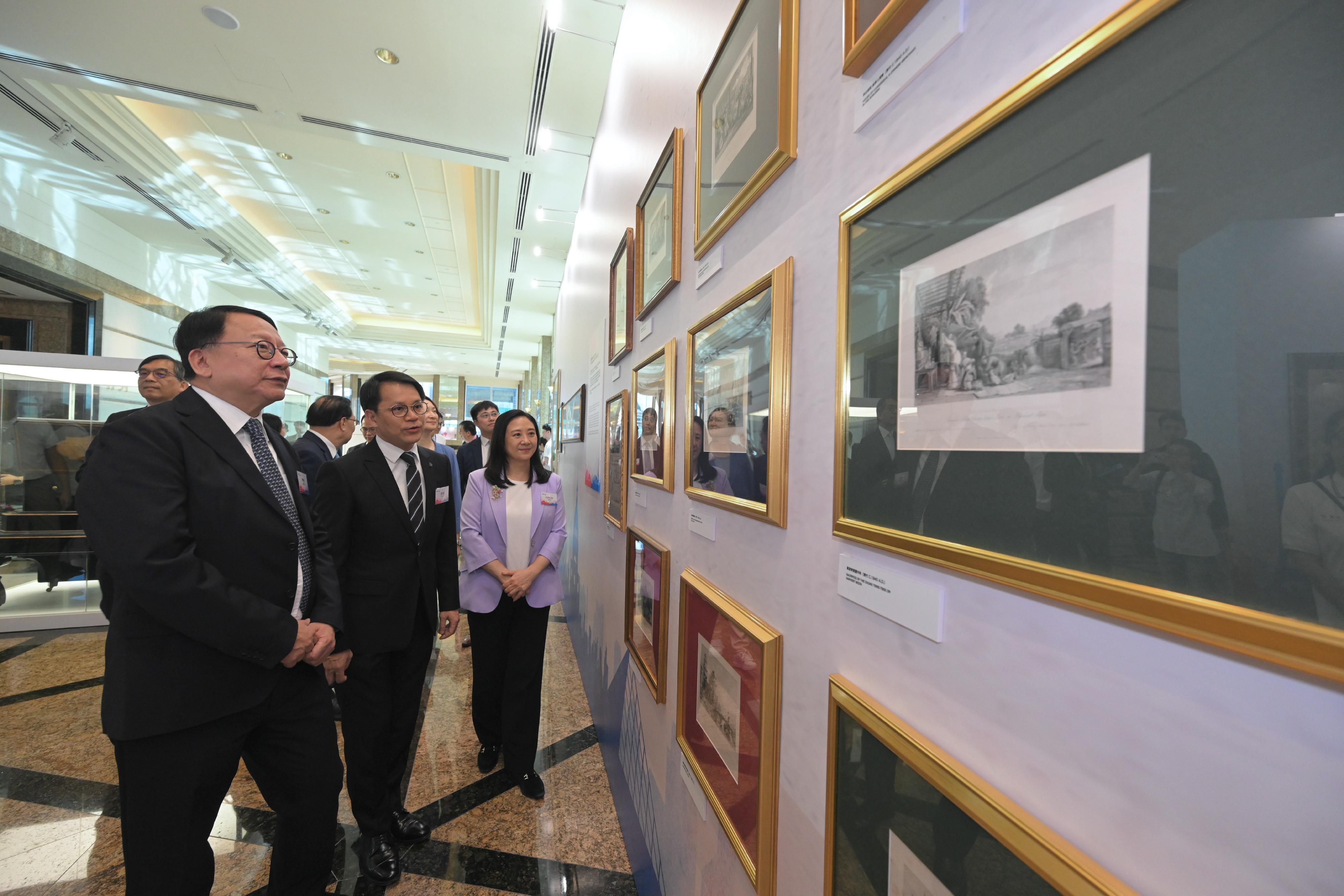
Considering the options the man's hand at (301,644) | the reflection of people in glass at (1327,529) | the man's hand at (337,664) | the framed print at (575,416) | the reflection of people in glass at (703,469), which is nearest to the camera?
the reflection of people in glass at (1327,529)

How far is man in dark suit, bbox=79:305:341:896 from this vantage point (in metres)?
1.39

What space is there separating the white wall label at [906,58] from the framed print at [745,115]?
22 centimetres

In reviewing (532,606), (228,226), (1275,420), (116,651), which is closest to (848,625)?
(1275,420)

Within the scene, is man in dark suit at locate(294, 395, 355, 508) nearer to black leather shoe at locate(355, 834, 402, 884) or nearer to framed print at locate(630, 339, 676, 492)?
black leather shoe at locate(355, 834, 402, 884)

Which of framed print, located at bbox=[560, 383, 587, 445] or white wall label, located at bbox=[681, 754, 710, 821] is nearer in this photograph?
white wall label, located at bbox=[681, 754, 710, 821]

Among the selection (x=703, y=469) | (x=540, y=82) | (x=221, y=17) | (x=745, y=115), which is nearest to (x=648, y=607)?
(x=703, y=469)

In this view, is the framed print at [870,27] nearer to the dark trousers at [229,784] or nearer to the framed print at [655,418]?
the framed print at [655,418]

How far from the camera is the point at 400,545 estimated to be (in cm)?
228

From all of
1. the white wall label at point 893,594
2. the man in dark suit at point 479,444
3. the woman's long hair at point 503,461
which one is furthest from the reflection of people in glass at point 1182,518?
the man in dark suit at point 479,444

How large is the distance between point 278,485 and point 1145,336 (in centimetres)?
211

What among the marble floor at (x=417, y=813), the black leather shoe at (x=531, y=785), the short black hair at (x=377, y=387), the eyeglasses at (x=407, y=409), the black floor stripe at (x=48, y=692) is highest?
the short black hair at (x=377, y=387)

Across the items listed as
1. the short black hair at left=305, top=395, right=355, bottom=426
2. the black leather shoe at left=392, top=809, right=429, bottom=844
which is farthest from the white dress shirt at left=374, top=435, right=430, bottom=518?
the short black hair at left=305, top=395, right=355, bottom=426

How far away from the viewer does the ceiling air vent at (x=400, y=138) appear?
16.6 feet

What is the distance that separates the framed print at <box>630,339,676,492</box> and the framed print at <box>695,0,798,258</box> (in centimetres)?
45
